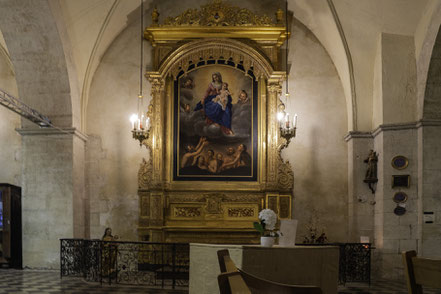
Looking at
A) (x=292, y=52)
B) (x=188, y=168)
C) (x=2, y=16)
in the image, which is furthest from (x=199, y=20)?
(x=2, y=16)

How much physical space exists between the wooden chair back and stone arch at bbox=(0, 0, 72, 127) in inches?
385

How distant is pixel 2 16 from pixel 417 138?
28.9 feet

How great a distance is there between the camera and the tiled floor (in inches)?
352

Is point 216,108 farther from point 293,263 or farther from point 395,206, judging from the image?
point 293,263

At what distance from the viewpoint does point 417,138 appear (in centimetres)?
1087

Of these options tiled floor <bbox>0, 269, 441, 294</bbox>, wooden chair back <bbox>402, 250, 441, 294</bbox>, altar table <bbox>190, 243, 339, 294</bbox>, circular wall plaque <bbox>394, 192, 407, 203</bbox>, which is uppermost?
wooden chair back <bbox>402, 250, 441, 294</bbox>

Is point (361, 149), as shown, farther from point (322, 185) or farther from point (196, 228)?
point (196, 228)

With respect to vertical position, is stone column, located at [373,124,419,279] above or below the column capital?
below

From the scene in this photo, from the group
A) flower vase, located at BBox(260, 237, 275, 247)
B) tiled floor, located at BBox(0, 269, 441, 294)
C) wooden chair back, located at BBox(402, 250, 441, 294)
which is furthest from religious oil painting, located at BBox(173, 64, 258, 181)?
wooden chair back, located at BBox(402, 250, 441, 294)

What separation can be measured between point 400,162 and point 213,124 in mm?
4437

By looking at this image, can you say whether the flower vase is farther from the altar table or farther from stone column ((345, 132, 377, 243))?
stone column ((345, 132, 377, 243))

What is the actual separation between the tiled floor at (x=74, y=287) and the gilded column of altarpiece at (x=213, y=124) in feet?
9.63

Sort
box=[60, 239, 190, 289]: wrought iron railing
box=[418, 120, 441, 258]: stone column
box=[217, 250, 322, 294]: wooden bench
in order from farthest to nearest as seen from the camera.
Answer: box=[418, 120, 441, 258]: stone column, box=[60, 239, 190, 289]: wrought iron railing, box=[217, 250, 322, 294]: wooden bench

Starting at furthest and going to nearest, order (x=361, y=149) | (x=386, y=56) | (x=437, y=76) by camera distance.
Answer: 1. (x=361, y=149)
2. (x=386, y=56)
3. (x=437, y=76)
